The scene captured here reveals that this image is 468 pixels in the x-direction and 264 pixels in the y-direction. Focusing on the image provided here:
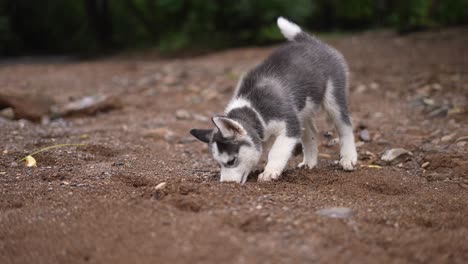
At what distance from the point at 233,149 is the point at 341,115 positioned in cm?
168

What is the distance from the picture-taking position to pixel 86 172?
5.89 meters

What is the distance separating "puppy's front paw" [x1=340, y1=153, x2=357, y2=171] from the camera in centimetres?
634

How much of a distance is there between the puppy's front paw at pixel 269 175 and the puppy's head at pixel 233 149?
0.19 meters

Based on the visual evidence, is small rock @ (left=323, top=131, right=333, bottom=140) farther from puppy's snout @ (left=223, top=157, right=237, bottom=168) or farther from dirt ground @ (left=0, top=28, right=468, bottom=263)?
puppy's snout @ (left=223, top=157, right=237, bottom=168)

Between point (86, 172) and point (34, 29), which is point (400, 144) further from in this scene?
point (34, 29)

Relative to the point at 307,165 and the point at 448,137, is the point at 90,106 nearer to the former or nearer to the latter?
the point at 307,165

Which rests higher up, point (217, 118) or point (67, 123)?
point (217, 118)

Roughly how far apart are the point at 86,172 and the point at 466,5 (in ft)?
44.8

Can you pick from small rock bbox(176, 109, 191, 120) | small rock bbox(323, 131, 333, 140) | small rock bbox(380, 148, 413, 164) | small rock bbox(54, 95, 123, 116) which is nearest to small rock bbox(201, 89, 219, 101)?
small rock bbox(176, 109, 191, 120)

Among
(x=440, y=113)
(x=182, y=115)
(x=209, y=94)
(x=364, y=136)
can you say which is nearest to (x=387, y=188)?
(x=364, y=136)

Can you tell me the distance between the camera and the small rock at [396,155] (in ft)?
22.0

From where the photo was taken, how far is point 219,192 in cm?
484

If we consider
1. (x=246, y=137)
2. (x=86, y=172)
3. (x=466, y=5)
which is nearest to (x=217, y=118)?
(x=246, y=137)

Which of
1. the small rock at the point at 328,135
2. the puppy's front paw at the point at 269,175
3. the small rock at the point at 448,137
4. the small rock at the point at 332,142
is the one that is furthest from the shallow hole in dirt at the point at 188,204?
the small rock at the point at 448,137
